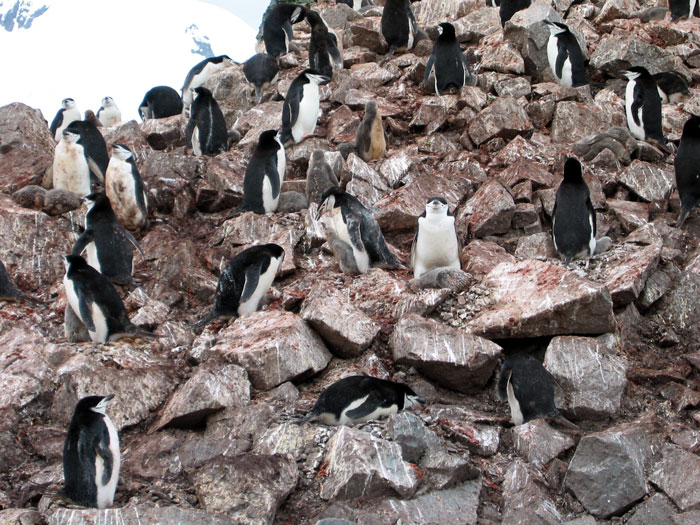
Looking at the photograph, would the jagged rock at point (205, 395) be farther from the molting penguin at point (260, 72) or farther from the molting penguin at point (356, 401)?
the molting penguin at point (260, 72)

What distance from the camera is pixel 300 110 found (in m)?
10.9

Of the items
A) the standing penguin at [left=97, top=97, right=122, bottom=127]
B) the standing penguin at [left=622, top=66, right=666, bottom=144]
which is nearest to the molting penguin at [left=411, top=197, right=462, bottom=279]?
the standing penguin at [left=622, top=66, right=666, bottom=144]

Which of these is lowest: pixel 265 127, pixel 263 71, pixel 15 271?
pixel 15 271

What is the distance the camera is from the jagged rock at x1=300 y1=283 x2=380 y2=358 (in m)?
6.30

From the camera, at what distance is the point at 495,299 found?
672 cm

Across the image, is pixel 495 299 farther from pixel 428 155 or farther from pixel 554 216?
pixel 428 155

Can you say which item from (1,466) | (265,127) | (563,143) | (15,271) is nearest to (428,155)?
(563,143)

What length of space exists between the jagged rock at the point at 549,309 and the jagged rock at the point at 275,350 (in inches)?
53.7

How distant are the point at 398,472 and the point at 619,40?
9824 millimetres

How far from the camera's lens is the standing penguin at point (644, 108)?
33.0ft

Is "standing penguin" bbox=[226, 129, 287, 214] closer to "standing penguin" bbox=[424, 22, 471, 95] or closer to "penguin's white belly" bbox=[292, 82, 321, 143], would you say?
"penguin's white belly" bbox=[292, 82, 321, 143]

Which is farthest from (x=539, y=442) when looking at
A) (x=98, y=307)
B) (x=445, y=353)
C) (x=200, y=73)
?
(x=200, y=73)

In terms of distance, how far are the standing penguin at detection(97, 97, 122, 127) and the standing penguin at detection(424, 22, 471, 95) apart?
243 inches

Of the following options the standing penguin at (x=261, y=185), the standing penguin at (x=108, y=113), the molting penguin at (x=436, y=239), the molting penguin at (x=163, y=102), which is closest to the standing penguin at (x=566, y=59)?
the standing penguin at (x=261, y=185)
